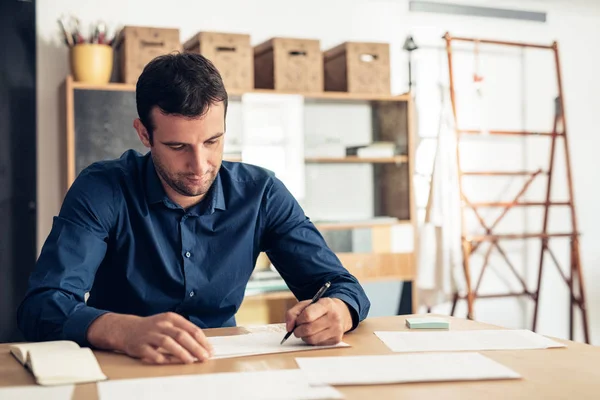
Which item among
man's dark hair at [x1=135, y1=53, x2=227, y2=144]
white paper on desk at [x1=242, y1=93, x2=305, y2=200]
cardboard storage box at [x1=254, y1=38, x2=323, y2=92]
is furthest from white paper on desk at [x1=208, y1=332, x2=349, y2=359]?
cardboard storage box at [x1=254, y1=38, x2=323, y2=92]

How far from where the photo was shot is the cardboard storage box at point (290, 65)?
13.3ft

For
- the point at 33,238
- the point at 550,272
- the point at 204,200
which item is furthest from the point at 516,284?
the point at 204,200

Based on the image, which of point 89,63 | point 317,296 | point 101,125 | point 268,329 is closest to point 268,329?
point 268,329

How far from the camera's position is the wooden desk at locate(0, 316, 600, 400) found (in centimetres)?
118

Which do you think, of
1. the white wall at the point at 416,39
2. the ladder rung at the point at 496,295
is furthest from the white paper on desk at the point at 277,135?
the ladder rung at the point at 496,295

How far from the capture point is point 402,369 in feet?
4.33

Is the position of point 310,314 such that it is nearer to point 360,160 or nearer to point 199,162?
point 199,162

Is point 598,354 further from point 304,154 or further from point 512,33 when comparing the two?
point 512,33

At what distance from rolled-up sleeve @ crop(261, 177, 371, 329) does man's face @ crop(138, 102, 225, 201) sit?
25 centimetres

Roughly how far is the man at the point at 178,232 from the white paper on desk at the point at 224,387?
13.8 inches

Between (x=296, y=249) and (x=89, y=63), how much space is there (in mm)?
2150

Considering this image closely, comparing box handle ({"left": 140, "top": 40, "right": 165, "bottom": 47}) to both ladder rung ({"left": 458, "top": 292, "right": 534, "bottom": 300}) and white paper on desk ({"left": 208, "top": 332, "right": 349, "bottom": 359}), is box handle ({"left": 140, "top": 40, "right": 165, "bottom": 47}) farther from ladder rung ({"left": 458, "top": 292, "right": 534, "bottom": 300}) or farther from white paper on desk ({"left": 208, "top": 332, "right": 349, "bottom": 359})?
white paper on desk ({"left": 208, "top": 332, "right": 349, "bottom": 359})

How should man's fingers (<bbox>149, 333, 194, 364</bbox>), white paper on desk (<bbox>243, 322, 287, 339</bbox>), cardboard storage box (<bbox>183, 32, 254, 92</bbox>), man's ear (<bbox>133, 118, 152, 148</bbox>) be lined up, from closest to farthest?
man's fingers (<bbox>149, 333, 194, 364</bbox>) → white paper on desk (<bbox>243, 322, 287, 339</bbox>) → man's ear (<bbox>133, 118, 152, 148</bbox>) → cardboard storage box (<bbox>183, 32, 254, 92</bbox>)

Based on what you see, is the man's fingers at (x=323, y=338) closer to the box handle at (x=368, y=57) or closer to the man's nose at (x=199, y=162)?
the man's nose at (x=199, y=162)
